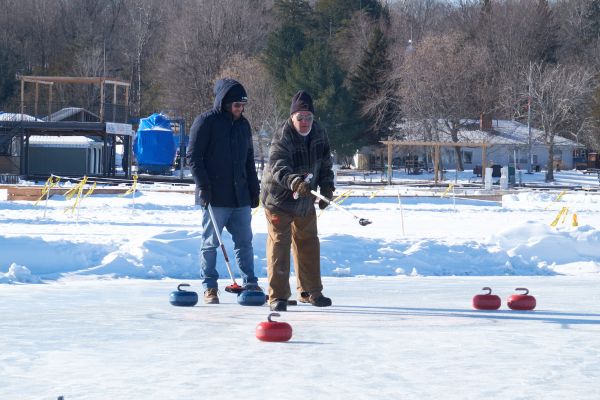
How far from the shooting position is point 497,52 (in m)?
80.9

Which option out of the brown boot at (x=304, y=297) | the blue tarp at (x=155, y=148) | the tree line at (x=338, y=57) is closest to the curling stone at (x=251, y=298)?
the brown boot at (x=304, y=297)

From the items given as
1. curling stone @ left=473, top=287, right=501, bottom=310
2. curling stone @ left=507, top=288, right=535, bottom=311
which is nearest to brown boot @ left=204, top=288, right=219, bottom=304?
curling stone @ left=473, top=287, right=501, bottom=310

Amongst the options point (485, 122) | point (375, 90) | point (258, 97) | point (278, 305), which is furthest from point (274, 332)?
point (485, 122)

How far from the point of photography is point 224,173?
8.89 m

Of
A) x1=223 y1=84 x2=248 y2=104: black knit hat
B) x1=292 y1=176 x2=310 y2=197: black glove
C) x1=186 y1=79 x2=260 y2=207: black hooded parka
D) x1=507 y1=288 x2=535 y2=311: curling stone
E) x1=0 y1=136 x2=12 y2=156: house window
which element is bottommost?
x1=507 y1=288 x2=535 y2=311: curling stone

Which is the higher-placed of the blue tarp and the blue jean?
the blue tarp

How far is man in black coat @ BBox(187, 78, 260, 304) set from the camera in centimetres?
879

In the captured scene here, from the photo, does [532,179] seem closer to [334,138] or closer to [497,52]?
[334,138]

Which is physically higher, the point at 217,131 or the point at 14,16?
the point at 14,16

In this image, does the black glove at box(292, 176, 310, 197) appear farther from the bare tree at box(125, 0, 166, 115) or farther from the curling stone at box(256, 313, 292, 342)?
the bare tree at box(125, 0, 166, 115)

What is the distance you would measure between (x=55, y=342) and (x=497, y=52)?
252 ft

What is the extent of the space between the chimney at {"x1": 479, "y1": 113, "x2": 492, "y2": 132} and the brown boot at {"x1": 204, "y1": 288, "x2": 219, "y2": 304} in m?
62.9

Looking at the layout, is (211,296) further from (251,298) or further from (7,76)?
(7,76)

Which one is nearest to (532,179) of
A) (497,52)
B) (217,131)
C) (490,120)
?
(490,120)
